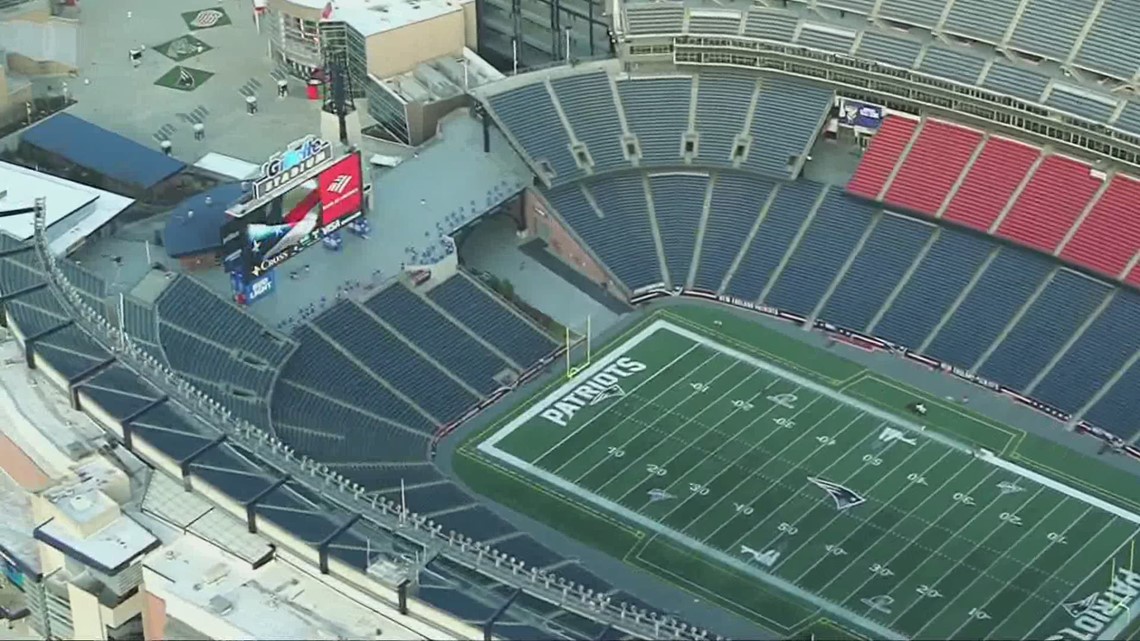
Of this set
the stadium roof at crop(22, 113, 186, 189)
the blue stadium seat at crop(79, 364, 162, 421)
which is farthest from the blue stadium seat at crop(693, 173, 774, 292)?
the blue stadium seat at crop(79, 364, 162, 421)

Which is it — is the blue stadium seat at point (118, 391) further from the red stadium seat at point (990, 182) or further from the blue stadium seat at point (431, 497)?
the red stadium seat at point (990, 182)

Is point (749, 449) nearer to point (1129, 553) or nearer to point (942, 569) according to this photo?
point (942, 569)

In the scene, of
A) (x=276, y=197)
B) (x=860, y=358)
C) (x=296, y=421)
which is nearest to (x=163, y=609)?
(x=296, y=421)

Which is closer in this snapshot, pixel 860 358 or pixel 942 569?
pixel 942 569

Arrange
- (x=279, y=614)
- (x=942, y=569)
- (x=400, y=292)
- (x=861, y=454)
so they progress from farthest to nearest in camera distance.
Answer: (x=400, y=292)
(x=861, y=454)
(x=942, y=569)
(x=279, y=614)

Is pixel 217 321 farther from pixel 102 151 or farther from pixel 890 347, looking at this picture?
pixel 890 347

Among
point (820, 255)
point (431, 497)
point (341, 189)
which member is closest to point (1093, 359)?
point (820, 255)

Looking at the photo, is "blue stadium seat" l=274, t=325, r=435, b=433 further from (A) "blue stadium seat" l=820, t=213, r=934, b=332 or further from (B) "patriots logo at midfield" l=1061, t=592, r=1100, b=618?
(B) "patriots logo at midfield" l=1061, t=592, r=1100, b=618
